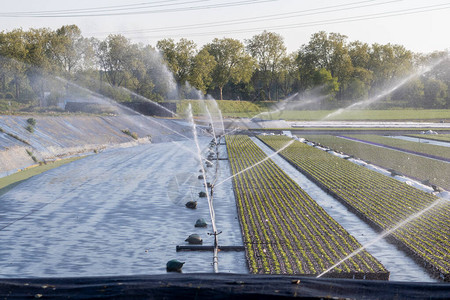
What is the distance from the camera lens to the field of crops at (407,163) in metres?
27.3

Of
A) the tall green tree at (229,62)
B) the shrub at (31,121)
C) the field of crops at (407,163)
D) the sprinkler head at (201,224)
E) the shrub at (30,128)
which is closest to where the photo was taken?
the sprinkler head at (201,224)

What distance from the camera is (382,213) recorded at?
743 inches

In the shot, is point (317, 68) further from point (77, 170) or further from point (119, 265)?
point (119, 265)

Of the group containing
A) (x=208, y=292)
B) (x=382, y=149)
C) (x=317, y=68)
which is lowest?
(x=382, y=149)

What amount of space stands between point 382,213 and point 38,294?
14845 millimetres

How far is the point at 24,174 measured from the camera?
104 ft

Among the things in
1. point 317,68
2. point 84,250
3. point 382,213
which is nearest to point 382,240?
point 382,213

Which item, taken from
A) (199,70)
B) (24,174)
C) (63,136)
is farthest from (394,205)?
(199,70)

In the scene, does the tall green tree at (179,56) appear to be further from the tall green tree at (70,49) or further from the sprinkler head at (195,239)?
the sprinkler head at (195,239)

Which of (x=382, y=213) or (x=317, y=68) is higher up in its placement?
(x=317, y=68)

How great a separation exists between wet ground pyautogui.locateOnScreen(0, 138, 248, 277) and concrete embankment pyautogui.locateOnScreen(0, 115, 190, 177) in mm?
4507

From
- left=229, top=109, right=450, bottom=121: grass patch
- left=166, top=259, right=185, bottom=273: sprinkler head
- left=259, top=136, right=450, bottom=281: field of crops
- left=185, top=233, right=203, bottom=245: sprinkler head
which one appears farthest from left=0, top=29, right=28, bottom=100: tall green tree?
left=166, top=259, right=185, bottom=273: sprinkler head

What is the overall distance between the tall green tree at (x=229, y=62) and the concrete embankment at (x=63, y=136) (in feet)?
185

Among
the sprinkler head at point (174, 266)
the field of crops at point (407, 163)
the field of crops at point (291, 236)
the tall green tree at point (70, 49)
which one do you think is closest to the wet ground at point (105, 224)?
the sprinkler head at point (174, 266)
